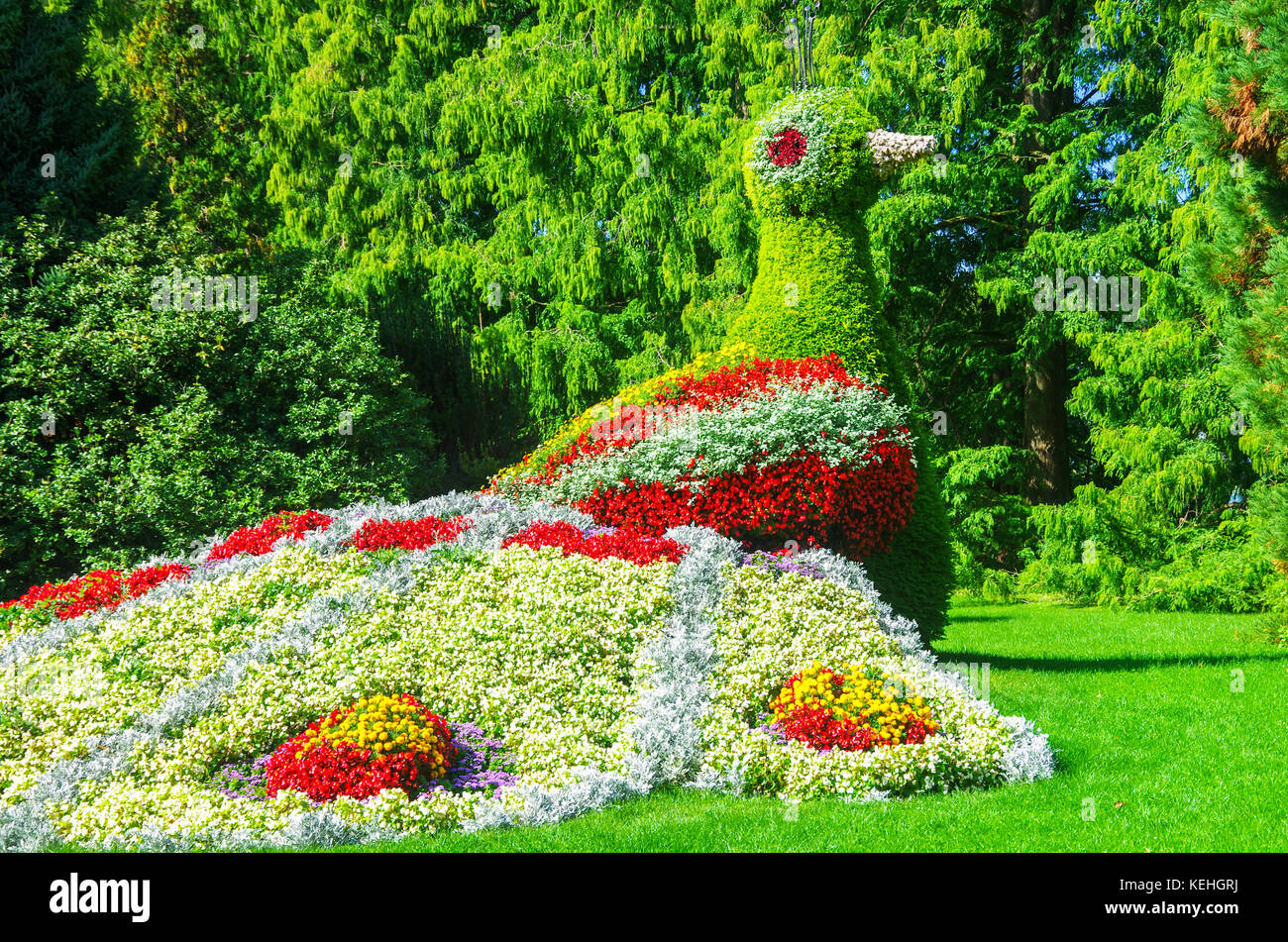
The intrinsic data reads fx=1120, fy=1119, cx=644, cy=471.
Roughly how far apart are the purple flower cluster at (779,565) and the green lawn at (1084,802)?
1765mm

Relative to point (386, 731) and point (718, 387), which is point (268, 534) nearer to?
point (718, 387)

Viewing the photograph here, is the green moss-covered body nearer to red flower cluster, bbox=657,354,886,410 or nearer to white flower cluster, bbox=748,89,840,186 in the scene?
white flower cluster, bbox=748,89,840,186

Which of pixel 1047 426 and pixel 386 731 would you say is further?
pixel 1047 426

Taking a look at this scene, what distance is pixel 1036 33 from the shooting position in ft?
60.2

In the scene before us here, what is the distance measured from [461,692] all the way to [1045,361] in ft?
48.1

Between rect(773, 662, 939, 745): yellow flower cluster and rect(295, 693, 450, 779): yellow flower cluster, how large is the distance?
198 centimetres

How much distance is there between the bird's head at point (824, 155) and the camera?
9.77m

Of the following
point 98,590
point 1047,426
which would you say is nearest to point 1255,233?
point 1047,426

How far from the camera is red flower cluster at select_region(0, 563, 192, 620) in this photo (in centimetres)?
853

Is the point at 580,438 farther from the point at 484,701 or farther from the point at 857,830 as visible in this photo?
the point at 857,830

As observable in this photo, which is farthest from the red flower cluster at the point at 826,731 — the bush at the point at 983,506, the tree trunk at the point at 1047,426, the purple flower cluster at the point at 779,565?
the tree trunk at the point at 1047,426

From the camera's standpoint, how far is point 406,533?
8852 millimetres

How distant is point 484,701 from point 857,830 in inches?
96.5

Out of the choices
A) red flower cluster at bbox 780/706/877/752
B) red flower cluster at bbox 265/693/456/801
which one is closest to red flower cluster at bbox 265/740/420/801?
red flower cluster at bbox 265/693/456/801
